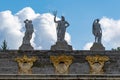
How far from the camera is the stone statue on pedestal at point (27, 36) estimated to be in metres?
43.3

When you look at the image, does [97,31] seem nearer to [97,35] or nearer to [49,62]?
[97,35]

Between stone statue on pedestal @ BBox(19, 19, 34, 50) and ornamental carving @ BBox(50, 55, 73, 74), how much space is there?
228 inches

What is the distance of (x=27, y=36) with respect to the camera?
44125 millimetres

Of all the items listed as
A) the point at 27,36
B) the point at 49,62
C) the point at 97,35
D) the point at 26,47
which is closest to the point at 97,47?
the point at 97,35

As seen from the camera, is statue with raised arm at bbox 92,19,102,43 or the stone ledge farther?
statue with raised arm at bbox 92,19,102,43

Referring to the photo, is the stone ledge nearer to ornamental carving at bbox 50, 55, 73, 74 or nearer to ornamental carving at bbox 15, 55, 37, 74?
ornamental carving at bbox 50, 55, 73, 74

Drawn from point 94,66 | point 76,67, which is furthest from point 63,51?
point 94,66

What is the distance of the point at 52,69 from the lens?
40.5m

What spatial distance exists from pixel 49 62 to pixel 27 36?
408 cm

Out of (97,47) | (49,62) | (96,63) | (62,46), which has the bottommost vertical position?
(96,63)

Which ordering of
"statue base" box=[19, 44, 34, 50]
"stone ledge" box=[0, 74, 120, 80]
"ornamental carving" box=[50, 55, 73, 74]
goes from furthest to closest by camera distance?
"statue base" box=[19, 44, 34, 50] < "ornamental carving" box=[50, 55, 73, 74] < "stone ledge" box=[0, 74, 120, 80]

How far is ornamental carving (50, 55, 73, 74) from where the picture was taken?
37.3 metres

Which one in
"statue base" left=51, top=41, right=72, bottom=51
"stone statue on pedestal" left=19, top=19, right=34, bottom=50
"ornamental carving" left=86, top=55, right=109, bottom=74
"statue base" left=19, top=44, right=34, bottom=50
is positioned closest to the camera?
"ornamental carving" left=86, top=55, right=109, bottom=74

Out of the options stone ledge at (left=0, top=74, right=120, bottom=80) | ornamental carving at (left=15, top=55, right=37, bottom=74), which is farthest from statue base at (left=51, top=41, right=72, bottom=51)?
stone ledge at (left=0, top=74, right=120, bottom=80)
